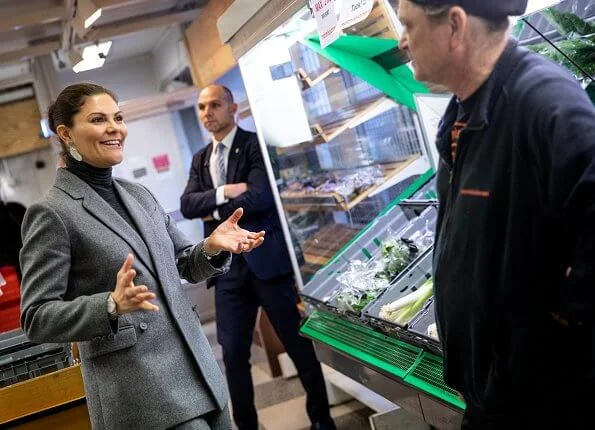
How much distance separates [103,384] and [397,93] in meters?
2.31

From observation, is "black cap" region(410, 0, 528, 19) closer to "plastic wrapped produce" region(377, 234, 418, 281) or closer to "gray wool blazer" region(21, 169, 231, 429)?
"gray wool blazer" region(21, 169, 231, 429)

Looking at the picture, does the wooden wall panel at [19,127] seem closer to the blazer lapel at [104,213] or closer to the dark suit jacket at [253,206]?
the dark suit jacket at [253,206]

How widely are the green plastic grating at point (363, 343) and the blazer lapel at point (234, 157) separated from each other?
0.96 m

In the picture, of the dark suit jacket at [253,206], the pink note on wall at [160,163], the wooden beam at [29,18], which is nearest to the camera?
the dark suit jacket at [253,206]

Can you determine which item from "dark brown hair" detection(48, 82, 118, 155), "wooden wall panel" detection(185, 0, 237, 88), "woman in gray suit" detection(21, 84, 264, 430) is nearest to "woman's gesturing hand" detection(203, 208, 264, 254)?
"woman in gray suit" detection(21, 84, 264, 430)

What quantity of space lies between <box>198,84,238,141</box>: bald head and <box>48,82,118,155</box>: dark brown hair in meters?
1.80

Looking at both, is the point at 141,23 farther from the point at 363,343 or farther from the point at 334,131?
the point at 363,343

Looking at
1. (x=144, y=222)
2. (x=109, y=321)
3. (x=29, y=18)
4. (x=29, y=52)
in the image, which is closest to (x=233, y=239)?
(x=144, y=222)

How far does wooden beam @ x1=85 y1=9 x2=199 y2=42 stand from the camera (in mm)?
6223

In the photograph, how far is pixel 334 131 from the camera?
4.16 meters

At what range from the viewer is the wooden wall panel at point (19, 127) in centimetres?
759

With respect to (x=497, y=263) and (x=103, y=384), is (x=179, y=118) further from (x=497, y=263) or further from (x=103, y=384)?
(x=497, y=263)

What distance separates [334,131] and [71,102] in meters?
1.95

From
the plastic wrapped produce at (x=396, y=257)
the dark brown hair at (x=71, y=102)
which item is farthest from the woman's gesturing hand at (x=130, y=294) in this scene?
the plastic wrapped produce at (x=396, y=257)
